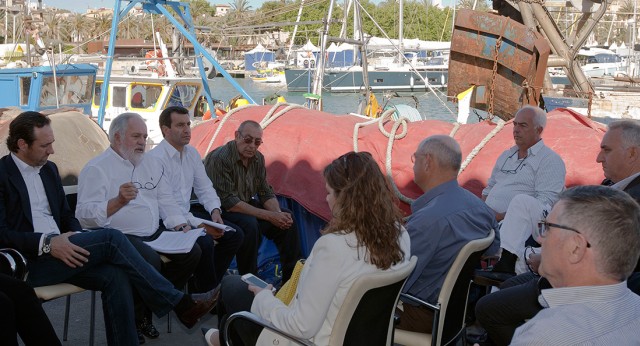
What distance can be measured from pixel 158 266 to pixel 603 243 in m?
2.96

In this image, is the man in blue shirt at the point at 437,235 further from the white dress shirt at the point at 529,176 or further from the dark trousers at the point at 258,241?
the dark trousers at the point at 258,241

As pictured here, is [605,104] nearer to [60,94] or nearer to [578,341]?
[60,94]

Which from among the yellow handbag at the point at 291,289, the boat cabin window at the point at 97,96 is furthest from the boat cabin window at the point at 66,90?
the yellow handbag at the point at 291,289

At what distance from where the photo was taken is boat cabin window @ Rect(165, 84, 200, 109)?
52.4 feet

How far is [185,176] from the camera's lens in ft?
17.8

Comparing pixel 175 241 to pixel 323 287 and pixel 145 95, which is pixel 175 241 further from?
pixel 145 95

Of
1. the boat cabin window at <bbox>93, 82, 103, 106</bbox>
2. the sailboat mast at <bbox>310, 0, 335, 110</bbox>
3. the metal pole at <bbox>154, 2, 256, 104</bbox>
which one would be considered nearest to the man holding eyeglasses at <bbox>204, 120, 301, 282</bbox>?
the metal pole at <bbox>154, 2, 256, 104</bbox>

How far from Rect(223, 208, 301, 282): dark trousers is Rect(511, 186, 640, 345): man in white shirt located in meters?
3.55

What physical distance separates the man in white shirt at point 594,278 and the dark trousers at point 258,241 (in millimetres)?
3547

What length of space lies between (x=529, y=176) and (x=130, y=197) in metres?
2.67

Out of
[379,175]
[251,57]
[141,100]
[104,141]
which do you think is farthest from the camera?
[251,57]

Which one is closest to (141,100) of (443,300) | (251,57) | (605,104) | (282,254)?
(605,104)

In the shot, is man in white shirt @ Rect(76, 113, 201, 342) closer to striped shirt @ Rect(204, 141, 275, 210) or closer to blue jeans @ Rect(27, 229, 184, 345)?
blue jeans @ Rect(27, 229, 184, 345)

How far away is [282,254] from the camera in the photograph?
584 cm
